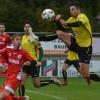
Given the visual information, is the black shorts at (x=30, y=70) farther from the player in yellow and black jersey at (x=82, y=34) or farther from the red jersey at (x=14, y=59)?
the red jersey at (x=14, y=59)

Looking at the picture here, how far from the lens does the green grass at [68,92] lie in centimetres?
1688

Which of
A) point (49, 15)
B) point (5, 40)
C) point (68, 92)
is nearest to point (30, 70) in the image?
point (49, 15)

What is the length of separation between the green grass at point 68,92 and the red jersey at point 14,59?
349cm

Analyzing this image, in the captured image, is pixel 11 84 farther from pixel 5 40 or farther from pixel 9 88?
pixel 5 40

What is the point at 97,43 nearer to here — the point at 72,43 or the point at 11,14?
the point at 72,43

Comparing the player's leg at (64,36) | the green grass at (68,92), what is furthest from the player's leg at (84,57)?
the green grass at (68,92)

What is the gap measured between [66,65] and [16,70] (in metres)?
6.04

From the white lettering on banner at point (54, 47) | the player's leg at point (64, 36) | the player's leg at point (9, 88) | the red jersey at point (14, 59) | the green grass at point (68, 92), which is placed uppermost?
the player's leg at point (64, 36)

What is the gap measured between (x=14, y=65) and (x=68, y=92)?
5405 millimetres

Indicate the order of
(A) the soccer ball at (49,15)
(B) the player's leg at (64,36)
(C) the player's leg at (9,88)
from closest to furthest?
1. (C) the player's leg at (9,88)
2. (A) the soccer ball at (49,15)
3. (B) the player's leg at (64,36)

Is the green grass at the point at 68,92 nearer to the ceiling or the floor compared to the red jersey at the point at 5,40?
nearer to the floor

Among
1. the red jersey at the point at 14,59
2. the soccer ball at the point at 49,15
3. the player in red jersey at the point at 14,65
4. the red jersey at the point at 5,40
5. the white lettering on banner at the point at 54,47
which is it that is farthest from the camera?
the white lettering on banner at the point at 54,47

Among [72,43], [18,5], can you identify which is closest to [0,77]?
[72,43]

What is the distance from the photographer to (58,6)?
36.9 metres
